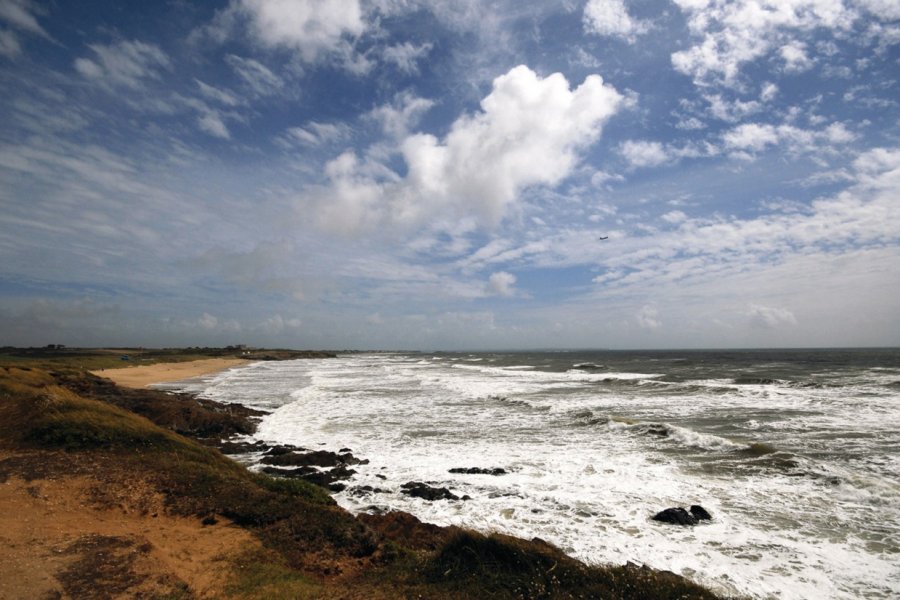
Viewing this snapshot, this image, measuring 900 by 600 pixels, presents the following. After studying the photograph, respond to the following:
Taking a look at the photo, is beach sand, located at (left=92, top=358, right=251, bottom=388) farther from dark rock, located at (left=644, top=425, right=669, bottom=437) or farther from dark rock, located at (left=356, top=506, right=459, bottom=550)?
dark rock, located at (left=644, top=425, right=669, bottom=437)

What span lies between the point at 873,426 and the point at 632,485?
1502 centimetres

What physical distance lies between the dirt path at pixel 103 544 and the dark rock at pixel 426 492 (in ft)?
16.3

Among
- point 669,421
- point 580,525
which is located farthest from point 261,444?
point 669,421

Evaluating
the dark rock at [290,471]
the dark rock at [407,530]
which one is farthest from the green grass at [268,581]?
the dark rock at [290,471]

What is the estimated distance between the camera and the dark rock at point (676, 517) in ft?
32.0

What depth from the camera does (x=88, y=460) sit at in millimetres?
10344

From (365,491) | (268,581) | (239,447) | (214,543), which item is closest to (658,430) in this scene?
(365,491)

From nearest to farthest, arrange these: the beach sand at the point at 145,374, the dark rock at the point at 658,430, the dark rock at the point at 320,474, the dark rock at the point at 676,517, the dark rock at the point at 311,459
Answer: the dark rock at the point at 676,517
the dark rock at the point at 320,474
the dark rock at the point at 311,459
the dark rock at the point at 658,430
the beach sand at the point at 145,374

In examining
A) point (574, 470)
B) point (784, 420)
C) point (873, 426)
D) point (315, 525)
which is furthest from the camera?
point (784, 420)

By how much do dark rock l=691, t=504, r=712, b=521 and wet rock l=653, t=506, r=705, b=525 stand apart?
105 millimetres

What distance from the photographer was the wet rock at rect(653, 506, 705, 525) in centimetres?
976

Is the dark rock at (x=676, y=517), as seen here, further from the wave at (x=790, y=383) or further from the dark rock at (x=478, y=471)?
the wave at (x=790, y=383)

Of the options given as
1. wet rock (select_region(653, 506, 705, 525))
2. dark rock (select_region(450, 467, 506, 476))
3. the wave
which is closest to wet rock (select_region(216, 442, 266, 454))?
dark rock (select_region(450, 467, 506, 476))

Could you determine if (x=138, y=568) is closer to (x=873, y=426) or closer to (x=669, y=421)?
(x=669, y=421)
